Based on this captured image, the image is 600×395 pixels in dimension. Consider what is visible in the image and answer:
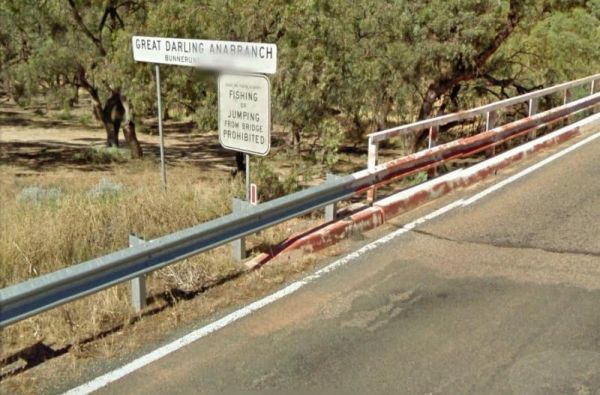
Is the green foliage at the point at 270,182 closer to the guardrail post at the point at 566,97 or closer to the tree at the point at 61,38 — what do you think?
the guardrail post at the point at 566,97

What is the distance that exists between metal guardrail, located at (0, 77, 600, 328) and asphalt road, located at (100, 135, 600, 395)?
2.48 ft

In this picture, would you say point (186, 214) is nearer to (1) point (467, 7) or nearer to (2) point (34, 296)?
(2) point (34, 296)

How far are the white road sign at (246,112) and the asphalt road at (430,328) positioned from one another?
1712 mm

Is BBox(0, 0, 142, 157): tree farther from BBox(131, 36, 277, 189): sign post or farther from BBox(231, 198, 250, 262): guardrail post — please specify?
BBox(231, 198, 250, 262): guardrail post

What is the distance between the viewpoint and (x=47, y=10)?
22109mm

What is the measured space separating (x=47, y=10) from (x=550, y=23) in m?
16.2

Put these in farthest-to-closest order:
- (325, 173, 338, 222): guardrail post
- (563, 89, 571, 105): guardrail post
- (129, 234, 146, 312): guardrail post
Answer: (563, 89, 571, 105): guardrail post, (325, 173, 338, 222): guardrail post, (129, 234, 146, 312): guardrail post

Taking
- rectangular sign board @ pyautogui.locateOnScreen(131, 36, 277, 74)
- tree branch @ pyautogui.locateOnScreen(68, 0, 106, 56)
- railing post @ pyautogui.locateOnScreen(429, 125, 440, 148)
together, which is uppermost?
tree branch @ pyautogui.locateOnScreen(68, 0, 106, 56)

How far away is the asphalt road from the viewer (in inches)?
169

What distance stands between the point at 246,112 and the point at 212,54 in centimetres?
107

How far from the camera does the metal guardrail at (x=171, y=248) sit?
4.38 m

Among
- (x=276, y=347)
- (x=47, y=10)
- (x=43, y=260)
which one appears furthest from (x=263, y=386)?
(x=47, y=10)

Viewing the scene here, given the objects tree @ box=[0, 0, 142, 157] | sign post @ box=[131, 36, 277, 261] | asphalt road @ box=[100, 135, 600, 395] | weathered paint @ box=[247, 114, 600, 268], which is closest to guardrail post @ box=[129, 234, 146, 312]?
asphalt road @ box=[100, 135, 600, 395]

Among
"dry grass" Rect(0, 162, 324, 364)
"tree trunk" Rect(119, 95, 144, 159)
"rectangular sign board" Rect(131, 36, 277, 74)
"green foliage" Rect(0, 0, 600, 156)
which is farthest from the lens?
"tree trunk" Rect(119, 95, 144, 159)
